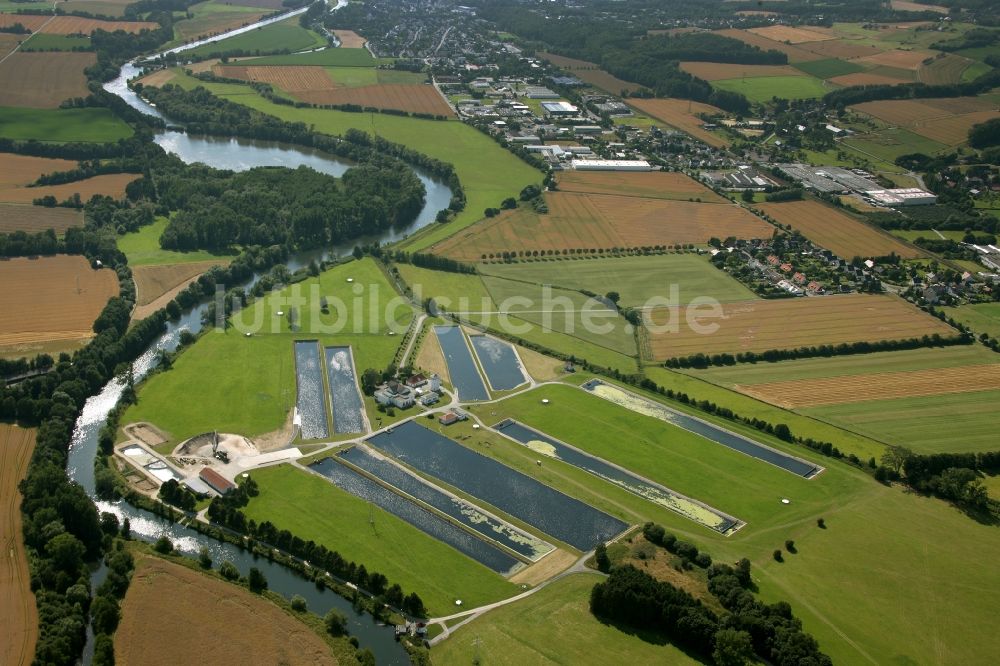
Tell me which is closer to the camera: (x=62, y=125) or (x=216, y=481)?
(x=216, y=481)

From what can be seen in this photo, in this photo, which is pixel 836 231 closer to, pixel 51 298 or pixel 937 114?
pixel 937 114

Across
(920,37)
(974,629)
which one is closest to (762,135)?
(920,37)

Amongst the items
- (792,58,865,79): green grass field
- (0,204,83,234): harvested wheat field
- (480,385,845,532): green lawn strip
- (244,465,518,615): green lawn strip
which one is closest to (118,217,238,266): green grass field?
(0,204,83,234): harvested wheat field

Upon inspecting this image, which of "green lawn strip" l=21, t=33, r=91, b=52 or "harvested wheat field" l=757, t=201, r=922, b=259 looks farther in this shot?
"green lawn strip" l=21, t=33, r=91, b=52

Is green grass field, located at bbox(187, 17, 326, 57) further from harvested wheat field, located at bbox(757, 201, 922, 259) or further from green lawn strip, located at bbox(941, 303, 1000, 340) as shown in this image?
green lawn strip, located at bbox(941, 303, 1000, 340)

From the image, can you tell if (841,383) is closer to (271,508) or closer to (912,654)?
(912,654)

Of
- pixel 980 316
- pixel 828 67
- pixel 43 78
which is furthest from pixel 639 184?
pixel 43 78
